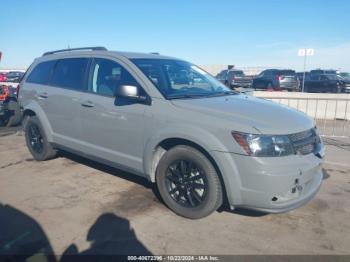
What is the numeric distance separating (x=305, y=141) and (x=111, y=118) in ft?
7.88

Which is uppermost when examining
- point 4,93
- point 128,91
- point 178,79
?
point 178,79

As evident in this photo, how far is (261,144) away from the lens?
3.46m

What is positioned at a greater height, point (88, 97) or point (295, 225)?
point (88, 97)

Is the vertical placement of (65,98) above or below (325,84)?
above

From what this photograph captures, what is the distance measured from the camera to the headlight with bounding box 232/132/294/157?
3.45 m

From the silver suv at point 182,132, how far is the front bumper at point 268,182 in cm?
1

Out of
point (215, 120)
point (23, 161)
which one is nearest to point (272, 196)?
point (215, 120)

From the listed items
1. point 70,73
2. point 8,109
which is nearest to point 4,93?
point 8,109

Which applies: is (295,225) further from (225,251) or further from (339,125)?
(339,125)

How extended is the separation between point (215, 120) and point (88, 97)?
2091 mm

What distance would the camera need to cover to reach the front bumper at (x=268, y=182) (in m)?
3.42

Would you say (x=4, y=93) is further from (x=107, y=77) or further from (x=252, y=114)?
(x=252, y=114)

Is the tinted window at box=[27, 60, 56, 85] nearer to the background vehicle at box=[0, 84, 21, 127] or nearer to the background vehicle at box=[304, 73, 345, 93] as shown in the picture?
the background vehicle at box=[0, 84, 21, 127]

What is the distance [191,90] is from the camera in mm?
4641
